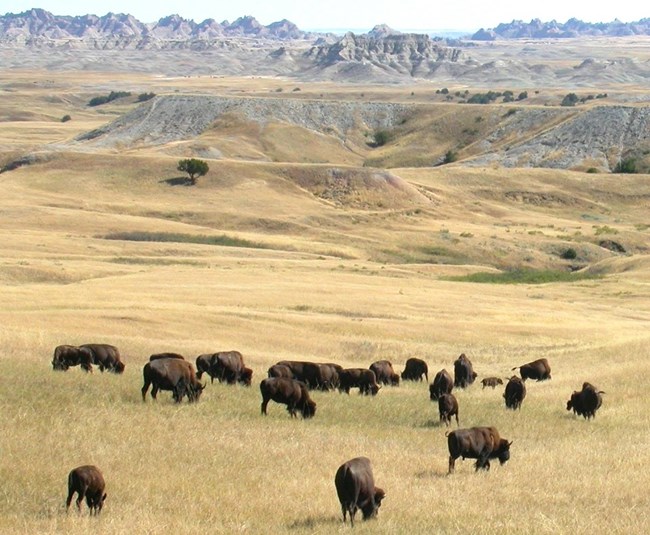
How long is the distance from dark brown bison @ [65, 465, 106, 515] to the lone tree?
285ft

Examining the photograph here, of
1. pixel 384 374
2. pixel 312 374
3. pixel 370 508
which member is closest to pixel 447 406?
pixel 312 374

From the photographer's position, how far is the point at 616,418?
23469 mm

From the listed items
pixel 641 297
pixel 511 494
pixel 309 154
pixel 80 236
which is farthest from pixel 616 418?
pixel 309 154

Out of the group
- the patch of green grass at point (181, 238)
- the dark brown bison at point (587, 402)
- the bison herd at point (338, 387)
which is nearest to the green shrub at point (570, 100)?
the patch of green grass at point (181, 238)

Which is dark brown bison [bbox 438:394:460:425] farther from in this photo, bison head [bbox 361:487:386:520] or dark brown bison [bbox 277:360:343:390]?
bison head [bbox 361:487:386:520]

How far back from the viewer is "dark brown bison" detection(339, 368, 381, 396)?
26109mm

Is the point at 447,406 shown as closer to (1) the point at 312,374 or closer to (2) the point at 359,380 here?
(2) the point at 359,380

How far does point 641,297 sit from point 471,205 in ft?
156

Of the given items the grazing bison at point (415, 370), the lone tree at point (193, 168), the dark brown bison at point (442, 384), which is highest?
the dark brown bison at point (442, 384)

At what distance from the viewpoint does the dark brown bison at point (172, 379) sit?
21.4 meters

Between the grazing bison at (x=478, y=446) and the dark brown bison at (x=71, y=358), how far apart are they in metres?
11.2

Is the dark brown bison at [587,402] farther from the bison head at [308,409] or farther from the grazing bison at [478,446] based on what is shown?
the bison head at [308,409]

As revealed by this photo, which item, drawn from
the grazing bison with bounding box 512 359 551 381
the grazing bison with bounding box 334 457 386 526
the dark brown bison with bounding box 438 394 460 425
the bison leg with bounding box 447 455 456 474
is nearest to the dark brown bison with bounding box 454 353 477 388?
the grazing bison with bounding box 512 359 551 381

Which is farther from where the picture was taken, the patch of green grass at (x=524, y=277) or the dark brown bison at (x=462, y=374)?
the patch of green grass at (x=524, y=277)
